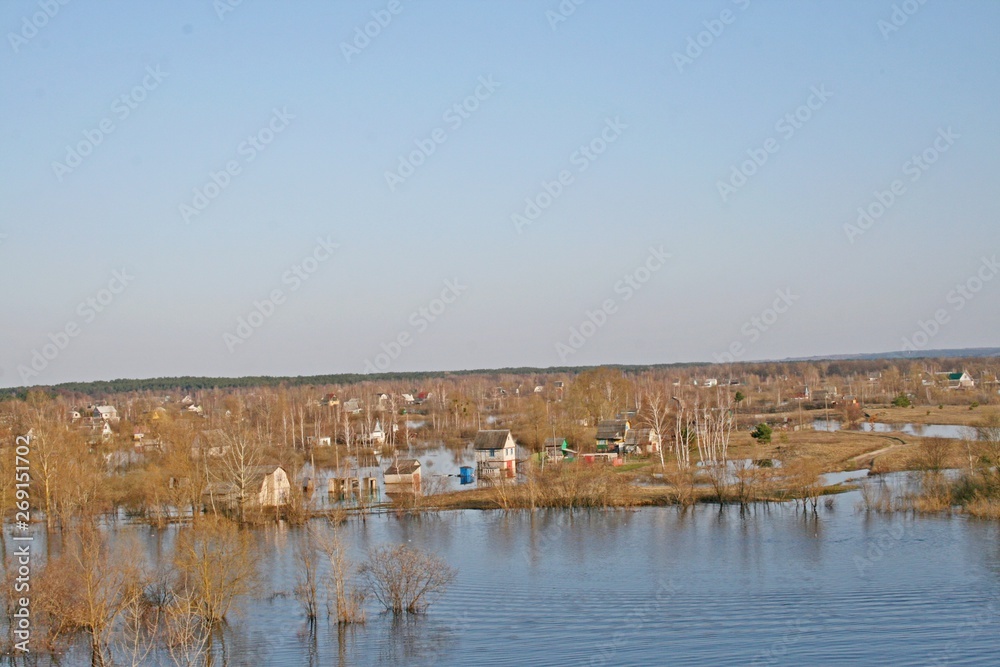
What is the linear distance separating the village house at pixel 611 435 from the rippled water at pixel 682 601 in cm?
1699

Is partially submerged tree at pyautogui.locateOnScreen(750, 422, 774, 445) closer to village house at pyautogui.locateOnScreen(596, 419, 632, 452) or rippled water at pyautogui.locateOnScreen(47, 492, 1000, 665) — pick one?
village house at pyautogui.locateOnScreen(596, 419, 632, 452)

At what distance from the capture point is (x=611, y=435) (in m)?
43.0

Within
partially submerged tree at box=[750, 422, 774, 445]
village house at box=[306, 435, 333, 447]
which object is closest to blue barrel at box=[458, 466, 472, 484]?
village house at box=[306, 435, 333, 447]

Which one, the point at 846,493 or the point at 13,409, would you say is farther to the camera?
the point at 13,409

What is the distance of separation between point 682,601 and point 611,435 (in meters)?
25.5

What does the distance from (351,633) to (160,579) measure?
468 cm

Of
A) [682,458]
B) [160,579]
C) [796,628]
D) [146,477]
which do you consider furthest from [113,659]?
[682,458]

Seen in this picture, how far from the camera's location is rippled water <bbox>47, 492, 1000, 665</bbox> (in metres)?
14.9

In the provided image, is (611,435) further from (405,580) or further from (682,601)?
(405,580)

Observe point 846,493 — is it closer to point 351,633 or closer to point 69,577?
point 351,633

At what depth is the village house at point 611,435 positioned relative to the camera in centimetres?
4268

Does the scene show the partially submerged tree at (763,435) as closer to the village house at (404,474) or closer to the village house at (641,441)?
the village house at (641,441)

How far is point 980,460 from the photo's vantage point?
26.6 meters

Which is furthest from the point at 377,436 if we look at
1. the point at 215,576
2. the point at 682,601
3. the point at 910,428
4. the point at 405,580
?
the point at 682,601
